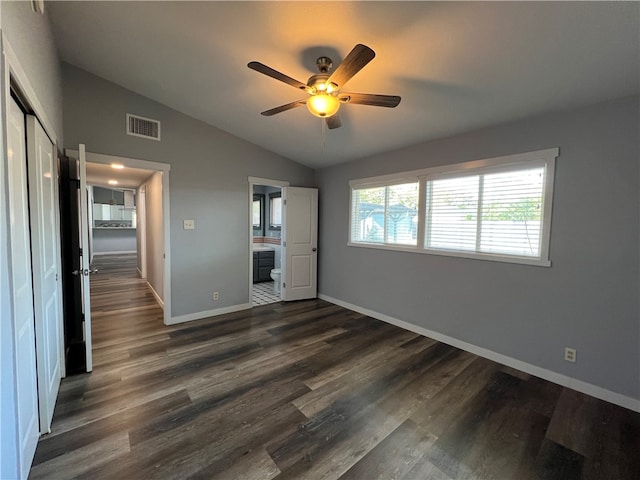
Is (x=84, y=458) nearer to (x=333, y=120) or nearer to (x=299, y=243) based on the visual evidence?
(x=333, y=120)

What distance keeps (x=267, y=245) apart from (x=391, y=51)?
17.4 feet

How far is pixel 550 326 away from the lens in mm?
2553

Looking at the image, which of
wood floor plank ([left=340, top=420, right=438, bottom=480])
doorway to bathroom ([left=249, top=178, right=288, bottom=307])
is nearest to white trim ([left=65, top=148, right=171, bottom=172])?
doorway to bathroom ([left=249, top=178, right=288, bottom=307])

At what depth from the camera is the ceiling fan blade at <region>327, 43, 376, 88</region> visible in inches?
59.9

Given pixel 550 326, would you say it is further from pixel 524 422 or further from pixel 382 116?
pixel 382 116

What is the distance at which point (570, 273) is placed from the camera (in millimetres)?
2436

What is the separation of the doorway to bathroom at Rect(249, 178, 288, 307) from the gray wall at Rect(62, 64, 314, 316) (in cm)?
58

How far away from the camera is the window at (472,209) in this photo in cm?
262

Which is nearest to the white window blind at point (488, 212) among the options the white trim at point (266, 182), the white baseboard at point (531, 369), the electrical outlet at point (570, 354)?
the electrical outlet at point (570, 354)

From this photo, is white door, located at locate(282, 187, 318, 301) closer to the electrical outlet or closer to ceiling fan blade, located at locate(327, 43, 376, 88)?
ceiling fan blade, located at locate(327, 43, 376, 88)

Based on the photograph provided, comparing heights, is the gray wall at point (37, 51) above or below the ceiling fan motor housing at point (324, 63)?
below

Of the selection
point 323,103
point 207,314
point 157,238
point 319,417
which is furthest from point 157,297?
point 323,103

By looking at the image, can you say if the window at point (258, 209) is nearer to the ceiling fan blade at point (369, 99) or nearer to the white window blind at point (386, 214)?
the white window blind at point (386, 214)

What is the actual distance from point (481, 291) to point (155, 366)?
3406 millimetres
